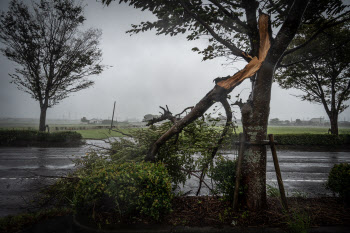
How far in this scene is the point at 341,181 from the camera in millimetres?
4059

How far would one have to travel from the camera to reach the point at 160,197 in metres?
3.17

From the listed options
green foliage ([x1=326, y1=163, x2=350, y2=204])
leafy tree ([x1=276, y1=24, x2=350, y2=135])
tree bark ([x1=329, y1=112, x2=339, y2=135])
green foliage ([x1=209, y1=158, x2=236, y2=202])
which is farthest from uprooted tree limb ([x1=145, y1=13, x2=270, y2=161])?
tree bark ([x1=329, y1=112, x2=339, y2=135])

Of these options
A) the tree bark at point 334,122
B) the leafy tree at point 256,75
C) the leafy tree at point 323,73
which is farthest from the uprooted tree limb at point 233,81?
the tree bark at point 334,122

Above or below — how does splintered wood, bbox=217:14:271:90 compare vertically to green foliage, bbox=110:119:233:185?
above

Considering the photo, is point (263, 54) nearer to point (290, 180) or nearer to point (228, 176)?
point (228, 176)

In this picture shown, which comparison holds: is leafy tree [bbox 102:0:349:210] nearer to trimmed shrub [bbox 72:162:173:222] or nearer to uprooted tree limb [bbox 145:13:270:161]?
uprooted tree limb [bbox 145:13:270:161]

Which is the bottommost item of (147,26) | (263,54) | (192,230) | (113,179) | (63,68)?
(192,230)

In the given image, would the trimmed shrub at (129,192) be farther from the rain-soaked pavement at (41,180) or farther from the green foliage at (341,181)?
the green foliage at (341,181)

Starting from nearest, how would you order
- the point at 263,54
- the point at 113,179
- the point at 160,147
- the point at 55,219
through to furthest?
1. the point at 113,179
2. the point at 55,219
3. the point at 263,54
4. the point at 160,147

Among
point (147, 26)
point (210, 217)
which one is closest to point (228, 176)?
point (210, 217)

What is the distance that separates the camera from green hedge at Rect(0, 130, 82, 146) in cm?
1581

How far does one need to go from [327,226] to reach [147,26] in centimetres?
571

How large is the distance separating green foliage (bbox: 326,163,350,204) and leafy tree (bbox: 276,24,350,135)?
12028mm

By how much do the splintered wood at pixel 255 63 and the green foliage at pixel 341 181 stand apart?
313 cm
